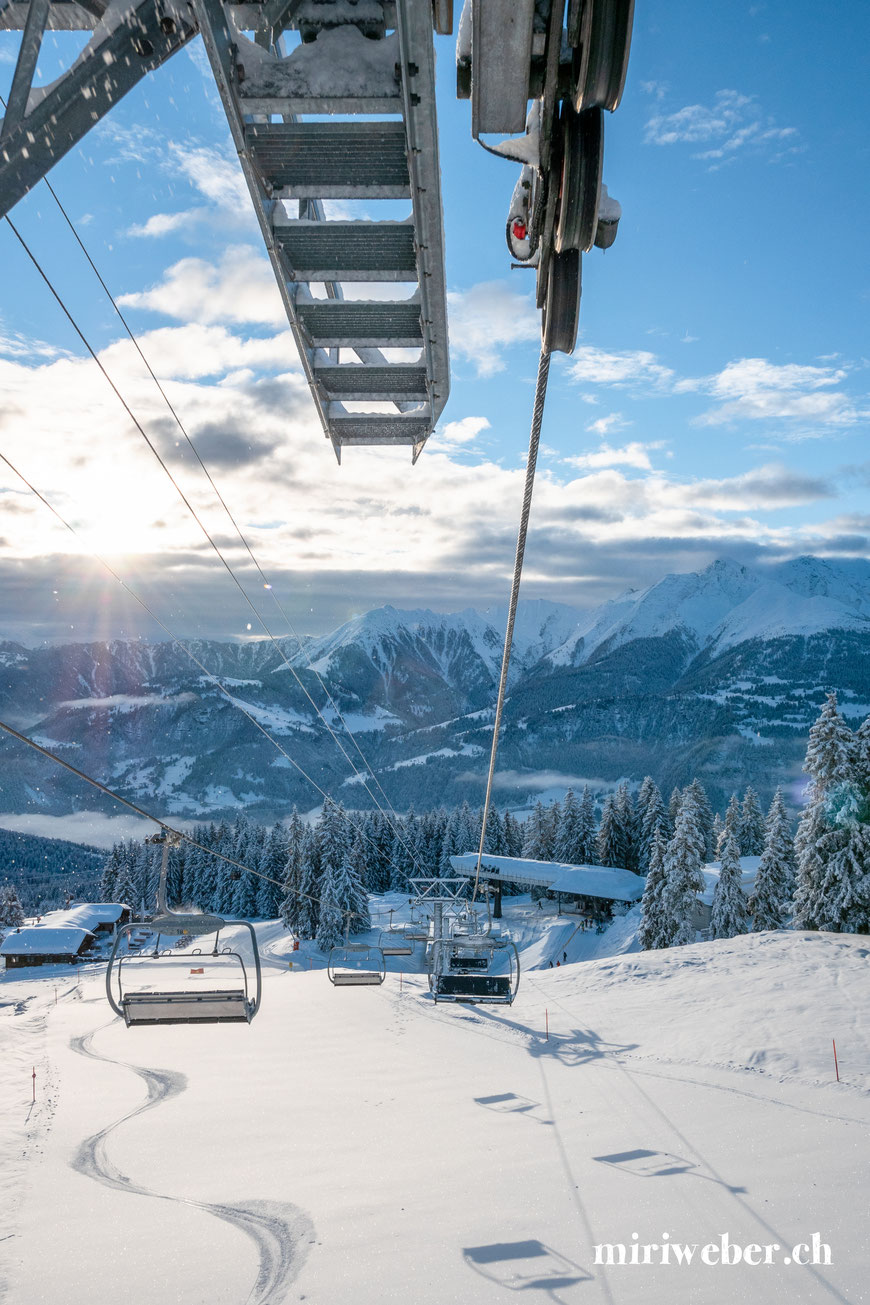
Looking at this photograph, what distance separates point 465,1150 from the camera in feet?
45.0

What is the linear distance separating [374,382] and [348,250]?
3.96 ft

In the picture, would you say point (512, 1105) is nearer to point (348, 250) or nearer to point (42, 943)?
point (348, 250)

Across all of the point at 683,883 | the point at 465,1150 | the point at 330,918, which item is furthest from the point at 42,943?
the point at 465,1150

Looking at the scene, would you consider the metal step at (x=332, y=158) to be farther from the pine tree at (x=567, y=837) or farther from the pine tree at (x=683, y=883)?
the pine tree at (x=567, y=837)

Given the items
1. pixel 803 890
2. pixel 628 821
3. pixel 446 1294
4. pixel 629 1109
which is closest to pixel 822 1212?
pixel 446 1294

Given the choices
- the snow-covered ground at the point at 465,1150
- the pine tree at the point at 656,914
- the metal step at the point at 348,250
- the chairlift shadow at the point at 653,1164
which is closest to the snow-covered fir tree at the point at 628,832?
the pine tree at the point at 656,914

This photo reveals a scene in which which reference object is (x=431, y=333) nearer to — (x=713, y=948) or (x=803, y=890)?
(x=713, y=948)

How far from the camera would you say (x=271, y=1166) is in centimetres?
1392

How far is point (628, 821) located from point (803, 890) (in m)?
37.0

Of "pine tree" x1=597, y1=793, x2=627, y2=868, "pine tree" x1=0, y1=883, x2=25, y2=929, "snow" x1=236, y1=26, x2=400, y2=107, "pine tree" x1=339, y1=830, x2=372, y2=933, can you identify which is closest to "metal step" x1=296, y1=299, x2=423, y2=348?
"snow" x1=236, y1=26, x2=400, y2=107

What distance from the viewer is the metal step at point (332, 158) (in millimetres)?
3242

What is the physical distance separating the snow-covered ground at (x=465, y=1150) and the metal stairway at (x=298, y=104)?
10.9 meters

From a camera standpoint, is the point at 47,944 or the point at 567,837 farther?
the point at 567,837

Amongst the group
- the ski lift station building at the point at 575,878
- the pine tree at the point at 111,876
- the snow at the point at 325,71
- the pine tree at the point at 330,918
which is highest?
the snow at the point at 325,71
